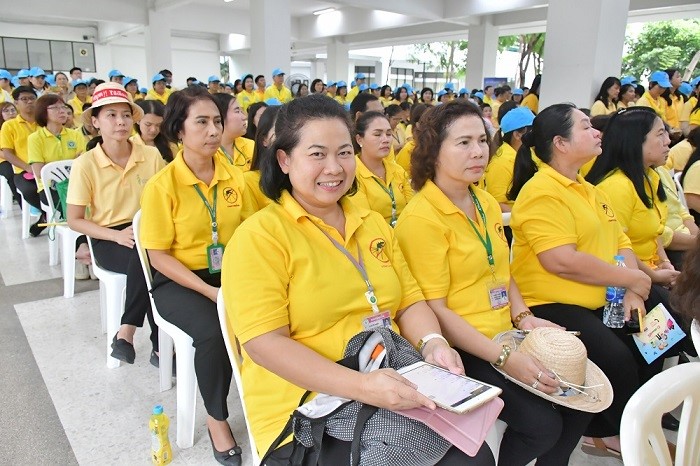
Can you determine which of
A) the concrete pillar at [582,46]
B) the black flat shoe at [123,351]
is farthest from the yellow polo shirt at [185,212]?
the concrete pillar at [582,46]

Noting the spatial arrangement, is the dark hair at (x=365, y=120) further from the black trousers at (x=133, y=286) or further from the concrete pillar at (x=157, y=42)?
the concrete pillar at (x=157, y=42)

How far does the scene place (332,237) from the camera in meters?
1.34

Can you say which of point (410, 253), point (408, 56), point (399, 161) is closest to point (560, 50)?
point (399, 161)

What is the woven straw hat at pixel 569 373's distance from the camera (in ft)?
4.36

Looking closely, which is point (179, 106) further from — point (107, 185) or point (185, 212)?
point (107, 185)

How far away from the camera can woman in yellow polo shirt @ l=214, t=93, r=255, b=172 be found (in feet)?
9.68

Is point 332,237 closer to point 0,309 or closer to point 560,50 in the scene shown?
point 0,309

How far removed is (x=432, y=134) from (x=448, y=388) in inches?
36.7

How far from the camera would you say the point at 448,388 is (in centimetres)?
109

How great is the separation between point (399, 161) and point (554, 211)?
7.63 ft

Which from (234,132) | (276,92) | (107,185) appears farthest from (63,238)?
(276,92)

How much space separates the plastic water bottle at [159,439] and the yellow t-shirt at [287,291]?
0.61 meters

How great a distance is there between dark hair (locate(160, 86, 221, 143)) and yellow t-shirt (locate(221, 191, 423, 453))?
0.95m

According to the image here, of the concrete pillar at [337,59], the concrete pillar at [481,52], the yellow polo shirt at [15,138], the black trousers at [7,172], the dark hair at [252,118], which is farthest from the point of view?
the concrete pillar at [337,59]
